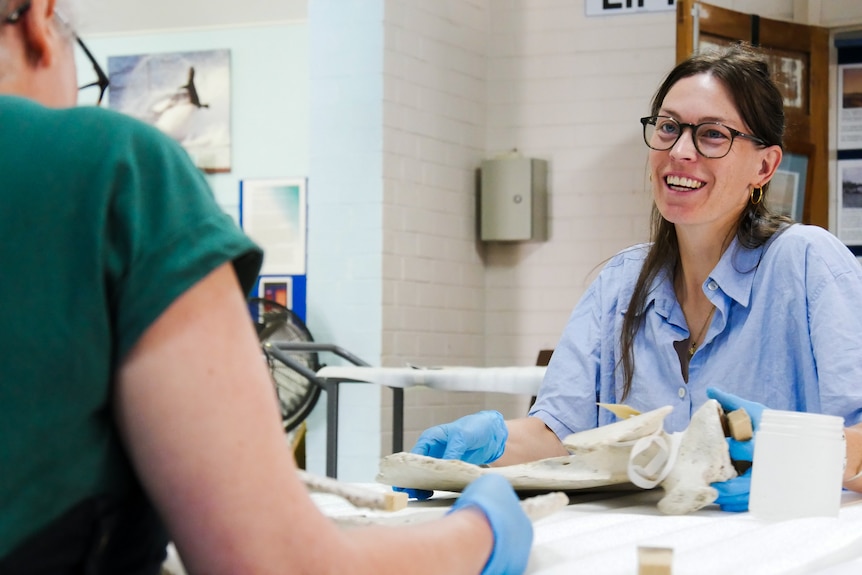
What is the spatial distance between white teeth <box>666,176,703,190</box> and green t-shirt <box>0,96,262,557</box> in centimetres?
138

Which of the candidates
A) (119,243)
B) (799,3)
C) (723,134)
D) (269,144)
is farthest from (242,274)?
(269,144)

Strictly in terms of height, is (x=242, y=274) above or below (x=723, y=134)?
below

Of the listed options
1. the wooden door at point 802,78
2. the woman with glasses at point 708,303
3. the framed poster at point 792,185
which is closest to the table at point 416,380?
the woman with glasses at point 708,303

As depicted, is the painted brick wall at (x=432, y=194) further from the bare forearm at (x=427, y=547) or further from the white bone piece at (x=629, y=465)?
the bare forearm at (x=427, y=547)

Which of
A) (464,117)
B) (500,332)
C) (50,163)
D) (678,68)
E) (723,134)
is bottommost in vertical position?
(500,332)

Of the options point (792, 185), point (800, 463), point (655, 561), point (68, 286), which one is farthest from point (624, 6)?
point (68, 286)

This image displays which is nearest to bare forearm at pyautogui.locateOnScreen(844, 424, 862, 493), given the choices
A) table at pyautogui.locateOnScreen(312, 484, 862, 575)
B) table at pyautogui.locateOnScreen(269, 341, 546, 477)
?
table at pyautogui.locateOnScreen(312, 484, 862, 575)

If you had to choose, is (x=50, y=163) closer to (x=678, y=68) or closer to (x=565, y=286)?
(x=678, y=68)

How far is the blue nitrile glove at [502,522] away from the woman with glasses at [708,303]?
2.31 feet

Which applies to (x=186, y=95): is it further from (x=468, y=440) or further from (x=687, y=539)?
(x=687, y=539)

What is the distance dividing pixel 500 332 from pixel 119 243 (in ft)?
15.2

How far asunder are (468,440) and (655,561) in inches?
30.4

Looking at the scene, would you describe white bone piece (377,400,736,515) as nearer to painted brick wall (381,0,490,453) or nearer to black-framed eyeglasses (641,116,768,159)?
black-framed eyeglasses (641,116,768,159)

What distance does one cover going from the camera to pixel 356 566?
608 mm
